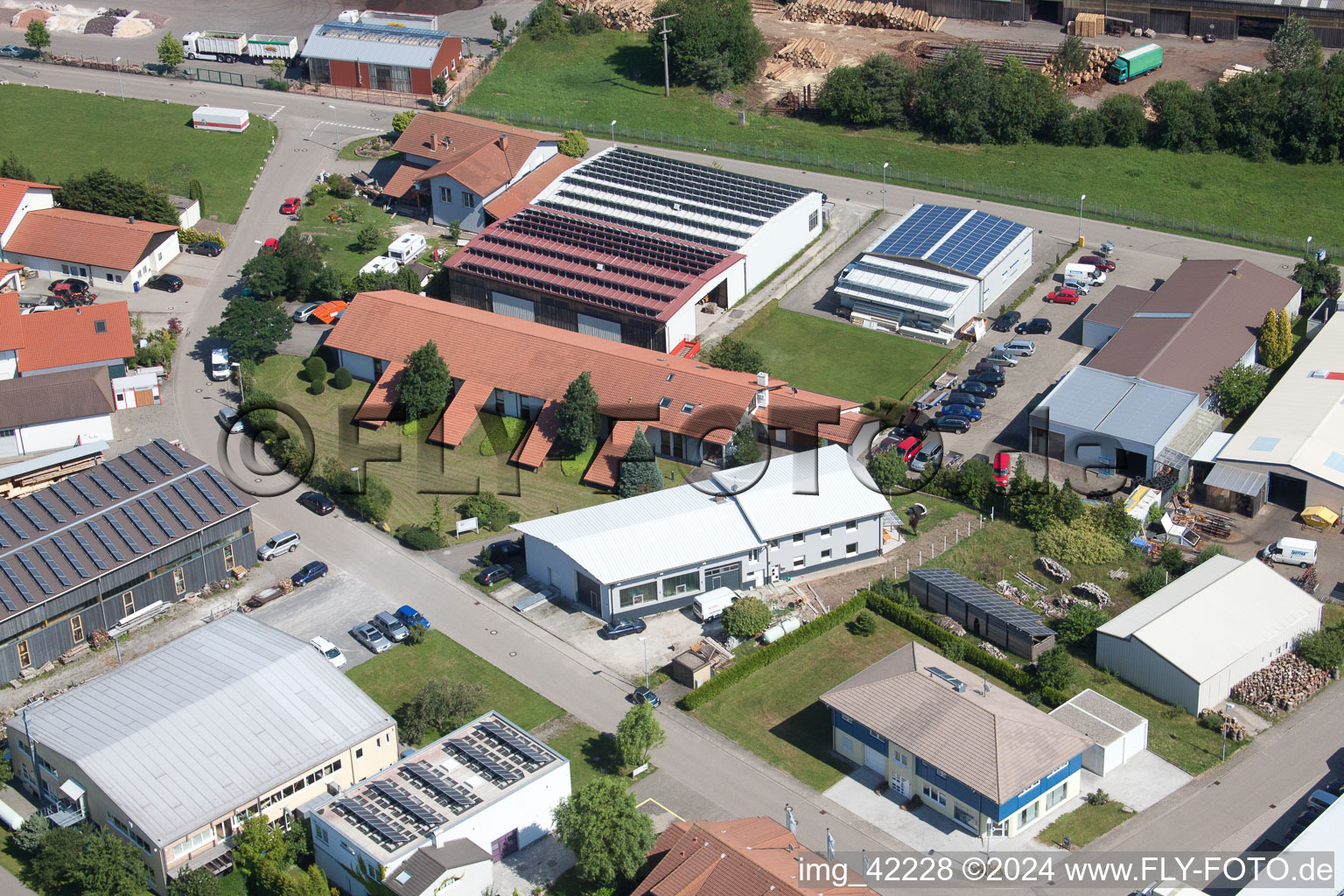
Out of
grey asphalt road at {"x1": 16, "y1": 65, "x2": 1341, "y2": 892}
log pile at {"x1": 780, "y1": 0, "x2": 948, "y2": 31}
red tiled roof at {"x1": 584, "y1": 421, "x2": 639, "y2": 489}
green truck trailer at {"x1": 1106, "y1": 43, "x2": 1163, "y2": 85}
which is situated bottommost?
grey asphalt road at {"x1": 16, "y1": 65, "x2": 1341, "y2": 892}

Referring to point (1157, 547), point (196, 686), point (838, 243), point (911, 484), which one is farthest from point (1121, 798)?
point (838, 243)

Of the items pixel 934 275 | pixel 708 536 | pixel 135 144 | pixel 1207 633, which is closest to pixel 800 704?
pixel 708 536

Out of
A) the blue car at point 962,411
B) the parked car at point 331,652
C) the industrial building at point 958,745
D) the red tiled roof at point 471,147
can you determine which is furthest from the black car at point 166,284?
the industrial building at point 958,745

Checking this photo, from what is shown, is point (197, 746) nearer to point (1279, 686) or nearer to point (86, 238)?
point (1279, 686)

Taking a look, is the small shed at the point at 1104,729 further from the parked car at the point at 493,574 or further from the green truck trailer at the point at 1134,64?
the green truck trailer at the point at 1134,64

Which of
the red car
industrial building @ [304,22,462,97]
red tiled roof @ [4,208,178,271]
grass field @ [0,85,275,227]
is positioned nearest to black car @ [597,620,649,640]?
the red car

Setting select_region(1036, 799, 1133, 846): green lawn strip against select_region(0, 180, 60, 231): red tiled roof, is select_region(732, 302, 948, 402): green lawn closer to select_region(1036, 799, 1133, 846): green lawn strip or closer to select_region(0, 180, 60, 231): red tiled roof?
select_region(1036, 799, 1133, 846): green lawn strip
